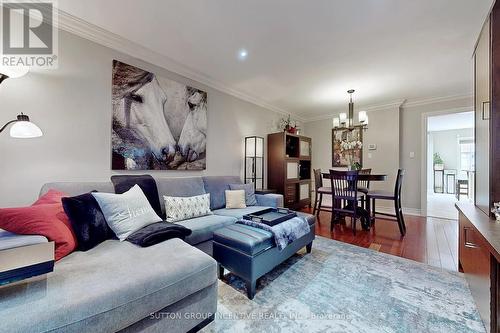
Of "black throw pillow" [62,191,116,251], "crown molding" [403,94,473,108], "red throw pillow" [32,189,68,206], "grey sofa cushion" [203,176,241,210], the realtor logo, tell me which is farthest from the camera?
"crown molding" [403,94,473,108]

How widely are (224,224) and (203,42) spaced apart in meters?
2.15

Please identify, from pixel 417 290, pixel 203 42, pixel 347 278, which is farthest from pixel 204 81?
pixel 417 290

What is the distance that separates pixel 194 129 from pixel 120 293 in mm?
2523

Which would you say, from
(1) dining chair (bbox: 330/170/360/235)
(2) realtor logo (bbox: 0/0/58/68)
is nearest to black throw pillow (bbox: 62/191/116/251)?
(2) realtor logo (bbox: 0/0/58/68)

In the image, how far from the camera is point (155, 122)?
2.74 meters

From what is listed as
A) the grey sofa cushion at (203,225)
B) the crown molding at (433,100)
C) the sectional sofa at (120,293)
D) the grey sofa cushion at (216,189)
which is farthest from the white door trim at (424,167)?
the sectional sofa at (120,293)

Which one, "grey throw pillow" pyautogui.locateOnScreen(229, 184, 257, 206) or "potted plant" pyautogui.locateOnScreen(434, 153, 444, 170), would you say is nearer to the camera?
"grey throw pillow" pyautogui.locateOnScreen(229, 184, 257, 206)

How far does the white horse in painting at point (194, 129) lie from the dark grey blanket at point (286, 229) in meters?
1.53

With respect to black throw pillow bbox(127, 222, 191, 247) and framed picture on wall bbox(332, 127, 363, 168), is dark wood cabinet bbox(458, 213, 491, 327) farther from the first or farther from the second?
framed picture on wall bbox(332, 127, 363, 168)

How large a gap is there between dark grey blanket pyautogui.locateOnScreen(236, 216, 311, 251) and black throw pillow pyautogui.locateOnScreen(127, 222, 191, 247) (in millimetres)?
689

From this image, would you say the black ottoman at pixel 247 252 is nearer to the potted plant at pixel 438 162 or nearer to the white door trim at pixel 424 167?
the white door trim at pixel 424 167

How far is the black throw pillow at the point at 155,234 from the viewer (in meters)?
1.52

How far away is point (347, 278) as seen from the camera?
1.92m

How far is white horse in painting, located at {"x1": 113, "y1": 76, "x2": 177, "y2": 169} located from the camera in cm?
245
